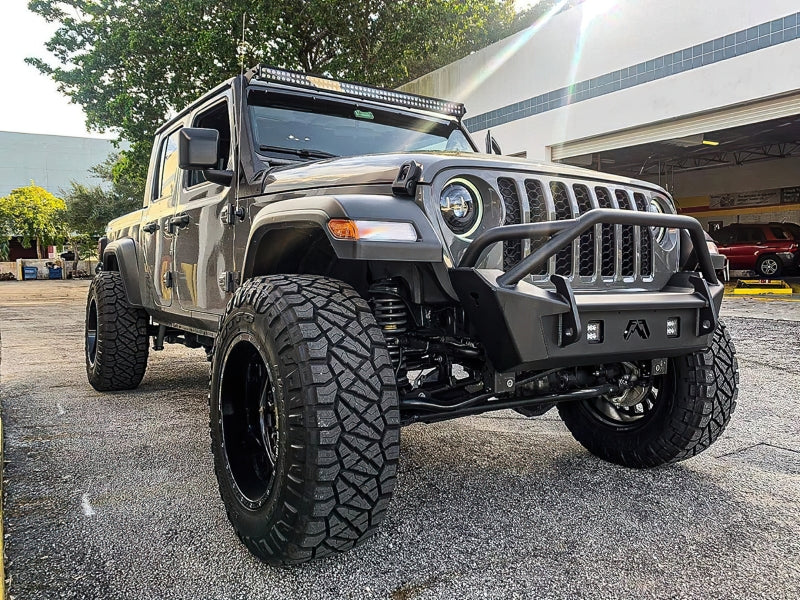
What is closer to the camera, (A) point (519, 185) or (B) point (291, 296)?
(B) point (291, 296)

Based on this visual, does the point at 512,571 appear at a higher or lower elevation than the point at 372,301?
lower

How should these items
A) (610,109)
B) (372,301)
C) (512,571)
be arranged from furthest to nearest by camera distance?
(610,109) < (372,301) < (512,571)

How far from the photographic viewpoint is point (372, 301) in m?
2.53

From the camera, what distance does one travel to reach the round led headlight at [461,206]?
7.71 feet

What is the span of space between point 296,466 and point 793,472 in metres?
2.60

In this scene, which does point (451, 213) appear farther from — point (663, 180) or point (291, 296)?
point (663, 180)

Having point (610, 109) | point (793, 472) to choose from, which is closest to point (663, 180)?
point (610, 109)

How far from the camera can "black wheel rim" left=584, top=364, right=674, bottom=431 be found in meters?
3.10

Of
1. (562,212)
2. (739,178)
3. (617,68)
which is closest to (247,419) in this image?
(562,212)

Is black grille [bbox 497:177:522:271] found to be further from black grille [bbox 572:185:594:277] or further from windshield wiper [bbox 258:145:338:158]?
windshield wiper [bbox 258:145:338:158]

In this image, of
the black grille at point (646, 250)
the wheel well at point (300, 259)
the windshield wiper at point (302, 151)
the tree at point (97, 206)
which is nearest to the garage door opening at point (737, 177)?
the windshield wiper at point (302, 151)

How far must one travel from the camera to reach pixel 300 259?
2822 mm

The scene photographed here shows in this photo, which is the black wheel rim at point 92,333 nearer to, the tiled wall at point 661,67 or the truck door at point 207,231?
the truck door at point 207,231

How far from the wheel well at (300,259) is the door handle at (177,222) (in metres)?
1.22
